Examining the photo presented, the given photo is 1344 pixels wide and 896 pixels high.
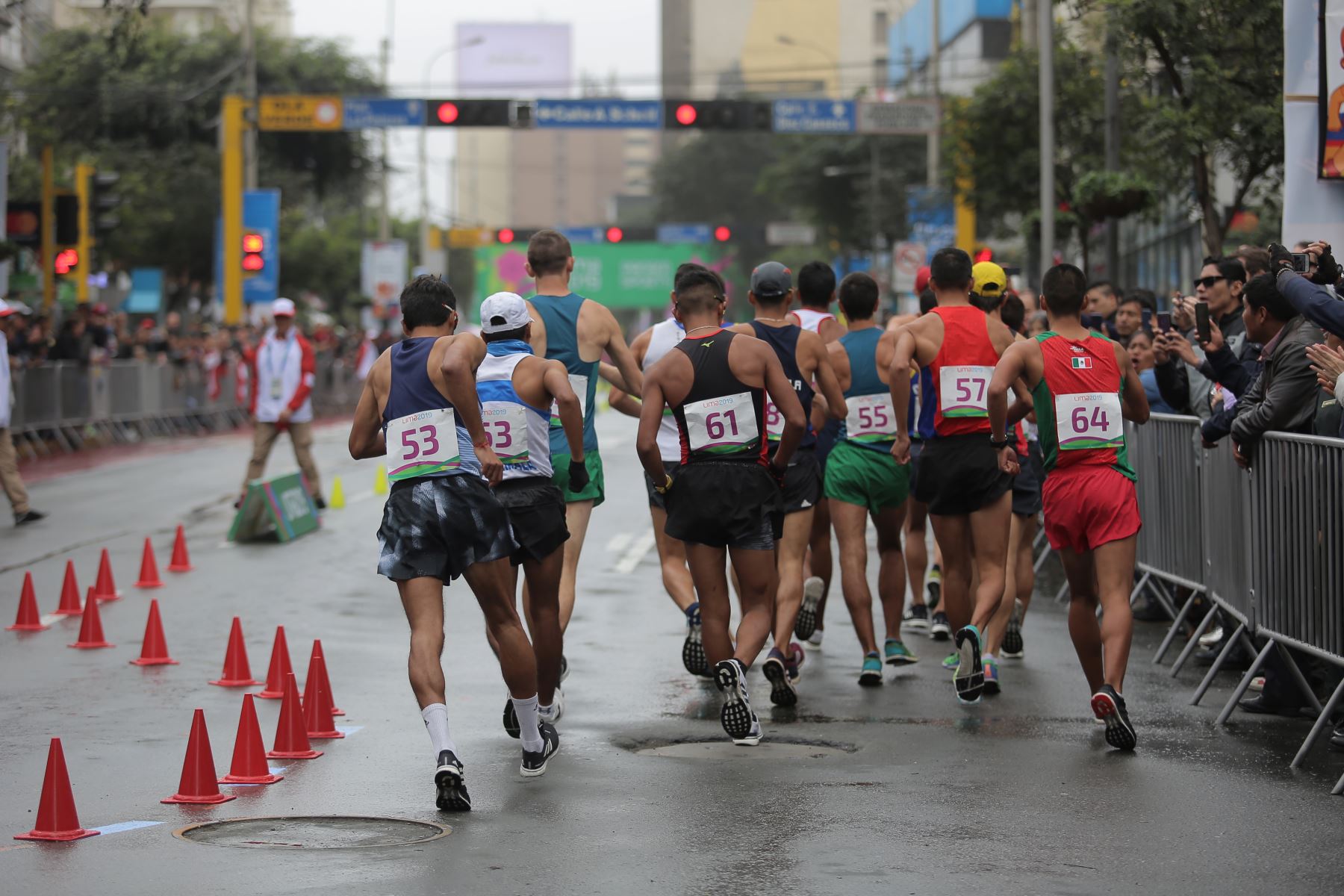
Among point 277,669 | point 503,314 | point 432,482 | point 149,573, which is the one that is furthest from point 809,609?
point 149,573

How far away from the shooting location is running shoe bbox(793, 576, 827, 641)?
33.6 ft

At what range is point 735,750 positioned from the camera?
25.8 feet

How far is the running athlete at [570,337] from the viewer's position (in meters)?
8.80

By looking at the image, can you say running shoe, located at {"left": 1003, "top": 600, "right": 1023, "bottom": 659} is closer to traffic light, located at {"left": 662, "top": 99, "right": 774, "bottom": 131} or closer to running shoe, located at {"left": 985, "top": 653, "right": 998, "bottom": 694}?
running shoe, located at {"left": 985, "top": 653, "right": 998, "bottom": 694}

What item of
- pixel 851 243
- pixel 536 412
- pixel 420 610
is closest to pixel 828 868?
pixel 420 610

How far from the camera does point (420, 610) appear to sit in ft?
22.9

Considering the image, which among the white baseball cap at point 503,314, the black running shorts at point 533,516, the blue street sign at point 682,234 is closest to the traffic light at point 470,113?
the white baseball cap at point 503,314

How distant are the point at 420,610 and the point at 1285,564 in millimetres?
3757

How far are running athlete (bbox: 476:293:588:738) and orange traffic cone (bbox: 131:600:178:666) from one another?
307cm

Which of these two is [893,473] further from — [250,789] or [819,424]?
[250,789]

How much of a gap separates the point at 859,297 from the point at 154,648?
160 inches

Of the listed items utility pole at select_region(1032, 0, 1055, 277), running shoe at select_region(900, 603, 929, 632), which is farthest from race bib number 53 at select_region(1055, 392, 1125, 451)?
utility pole at select_region(1032, 0, 1055, 277)

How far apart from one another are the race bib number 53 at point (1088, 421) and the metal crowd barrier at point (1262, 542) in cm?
71

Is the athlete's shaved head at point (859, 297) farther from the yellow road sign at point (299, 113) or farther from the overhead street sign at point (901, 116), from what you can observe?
the yellow road sign at point (299, 113)
